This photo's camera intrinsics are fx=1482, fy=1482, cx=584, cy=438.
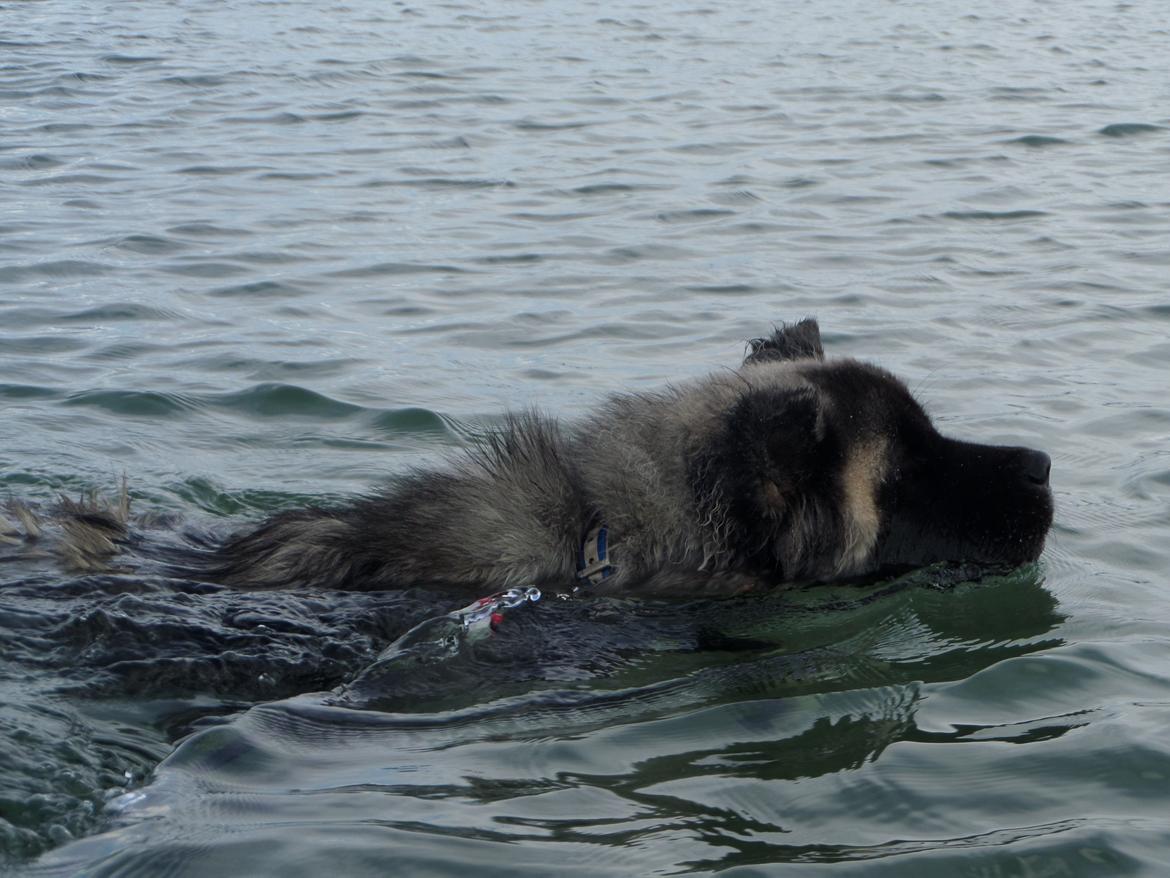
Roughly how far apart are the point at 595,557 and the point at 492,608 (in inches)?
17.6

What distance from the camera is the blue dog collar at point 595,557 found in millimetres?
5215

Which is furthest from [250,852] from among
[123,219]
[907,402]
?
[123,219]

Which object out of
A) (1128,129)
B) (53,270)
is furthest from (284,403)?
(1128,129)

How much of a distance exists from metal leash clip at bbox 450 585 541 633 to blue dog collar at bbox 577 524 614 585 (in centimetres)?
19

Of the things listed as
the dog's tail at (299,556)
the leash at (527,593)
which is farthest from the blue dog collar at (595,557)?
the dog's tail at (299,556)

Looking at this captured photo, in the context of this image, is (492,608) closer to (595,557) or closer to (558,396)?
(595,557)

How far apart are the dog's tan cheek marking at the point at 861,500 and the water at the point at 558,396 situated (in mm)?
221

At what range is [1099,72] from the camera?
1858cm

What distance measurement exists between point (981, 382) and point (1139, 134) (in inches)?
316

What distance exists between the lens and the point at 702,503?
5.14 metres

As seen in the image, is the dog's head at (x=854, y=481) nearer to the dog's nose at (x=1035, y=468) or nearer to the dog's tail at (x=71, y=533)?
the dog's nose at (x=1035, y=468)

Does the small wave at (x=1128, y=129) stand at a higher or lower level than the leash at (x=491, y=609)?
higher

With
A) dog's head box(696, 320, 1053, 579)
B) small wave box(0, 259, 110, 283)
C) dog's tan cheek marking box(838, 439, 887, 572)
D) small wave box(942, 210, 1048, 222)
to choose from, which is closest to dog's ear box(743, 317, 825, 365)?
dog's head box(696, 320, 1053, 579)

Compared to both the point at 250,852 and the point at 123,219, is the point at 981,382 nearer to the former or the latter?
the point at 250,852
